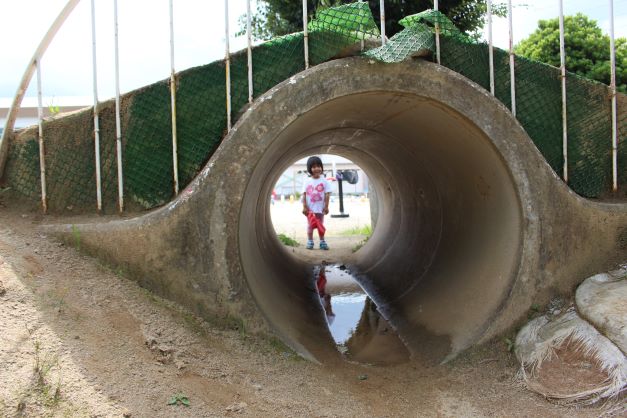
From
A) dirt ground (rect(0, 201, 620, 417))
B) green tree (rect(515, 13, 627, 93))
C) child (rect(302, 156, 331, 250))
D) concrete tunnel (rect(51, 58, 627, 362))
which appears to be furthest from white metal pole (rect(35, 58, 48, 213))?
green tree (rect(515, 13, 627, 93))

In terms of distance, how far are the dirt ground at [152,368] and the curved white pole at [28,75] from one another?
498mm

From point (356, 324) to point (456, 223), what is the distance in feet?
5.85

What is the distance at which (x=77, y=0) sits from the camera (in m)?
4.17

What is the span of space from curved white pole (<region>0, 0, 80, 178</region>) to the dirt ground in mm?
498

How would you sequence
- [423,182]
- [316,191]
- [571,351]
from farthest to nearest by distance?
[316,191] → [423,182] → [571,351]

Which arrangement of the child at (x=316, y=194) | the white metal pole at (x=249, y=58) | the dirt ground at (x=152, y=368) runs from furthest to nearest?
the child at (x=316, y=194) → the white metal pole at (x=249, y=58) → the dirt ground at (x=152, y=368)

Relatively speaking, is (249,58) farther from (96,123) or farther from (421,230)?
(421,230)

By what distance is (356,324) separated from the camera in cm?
660

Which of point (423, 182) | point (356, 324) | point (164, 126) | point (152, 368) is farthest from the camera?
point (423, 182)

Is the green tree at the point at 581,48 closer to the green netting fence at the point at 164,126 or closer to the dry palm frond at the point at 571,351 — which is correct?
the green netting fence at the point at 164,126

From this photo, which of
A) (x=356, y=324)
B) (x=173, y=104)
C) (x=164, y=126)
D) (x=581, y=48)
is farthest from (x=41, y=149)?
(x=581, y=48)

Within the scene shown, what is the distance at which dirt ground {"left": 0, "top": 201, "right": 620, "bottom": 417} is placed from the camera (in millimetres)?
2947

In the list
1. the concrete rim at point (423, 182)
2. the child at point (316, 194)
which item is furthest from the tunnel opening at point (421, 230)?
the child at point (316, 194)

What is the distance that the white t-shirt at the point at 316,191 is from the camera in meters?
10.7
